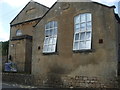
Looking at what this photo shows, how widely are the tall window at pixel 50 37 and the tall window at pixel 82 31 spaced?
2127 millimetres

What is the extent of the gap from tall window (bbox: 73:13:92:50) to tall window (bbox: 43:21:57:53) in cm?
213

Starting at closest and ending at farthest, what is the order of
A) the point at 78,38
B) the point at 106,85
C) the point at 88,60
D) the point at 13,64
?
the point at 106,85, the point at 88,60, the point at 78,38, the point at 13,64

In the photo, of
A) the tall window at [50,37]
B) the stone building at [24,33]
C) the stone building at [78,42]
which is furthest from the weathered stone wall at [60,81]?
the stone building at [24,33]

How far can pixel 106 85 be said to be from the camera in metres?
13.5

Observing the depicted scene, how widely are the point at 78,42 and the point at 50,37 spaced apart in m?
3.11

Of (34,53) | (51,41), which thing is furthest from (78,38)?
(34,53)

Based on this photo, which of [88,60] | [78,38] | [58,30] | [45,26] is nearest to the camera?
[88,60]

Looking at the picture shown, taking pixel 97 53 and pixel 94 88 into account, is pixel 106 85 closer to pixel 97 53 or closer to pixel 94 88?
pixel 94 88

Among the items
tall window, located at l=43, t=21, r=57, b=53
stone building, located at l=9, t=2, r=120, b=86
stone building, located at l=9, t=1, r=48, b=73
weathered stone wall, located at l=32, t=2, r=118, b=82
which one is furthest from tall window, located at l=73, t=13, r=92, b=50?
stone building, located at l=9, t=1, r=48, b=73

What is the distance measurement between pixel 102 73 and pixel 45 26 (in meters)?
7.07

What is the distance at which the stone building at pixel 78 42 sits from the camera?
45.5 feet

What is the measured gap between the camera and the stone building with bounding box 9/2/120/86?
→ 45.5 ft

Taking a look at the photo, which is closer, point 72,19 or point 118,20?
point 118,20

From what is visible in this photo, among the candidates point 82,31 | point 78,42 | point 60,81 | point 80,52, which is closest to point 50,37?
point 78,42
